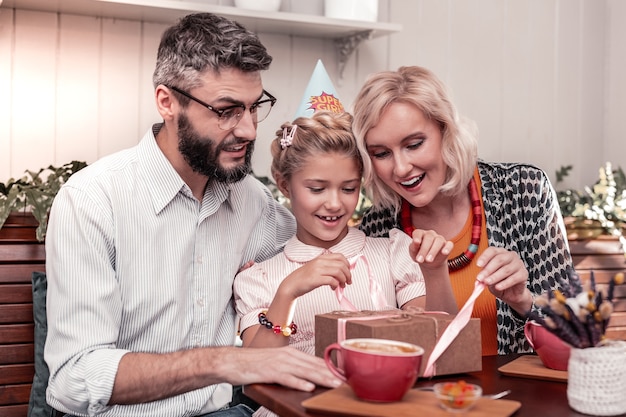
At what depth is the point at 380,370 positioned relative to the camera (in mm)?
1095

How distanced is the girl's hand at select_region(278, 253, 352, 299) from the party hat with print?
2.02 feet

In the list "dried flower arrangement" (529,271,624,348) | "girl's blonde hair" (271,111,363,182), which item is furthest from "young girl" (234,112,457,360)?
"dried flower arrangement" (529,271,624,348)

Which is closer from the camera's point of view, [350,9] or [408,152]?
[408,152]

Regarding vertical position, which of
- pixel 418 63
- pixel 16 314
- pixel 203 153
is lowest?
pixel 16 314

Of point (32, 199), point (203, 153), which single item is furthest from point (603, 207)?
point (32, 199)

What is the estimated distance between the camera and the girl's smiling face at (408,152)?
77.5 inches

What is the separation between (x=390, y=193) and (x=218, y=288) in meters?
0.59

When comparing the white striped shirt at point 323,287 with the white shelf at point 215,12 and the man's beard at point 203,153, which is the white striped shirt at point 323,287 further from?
the white shelf at point 215,12

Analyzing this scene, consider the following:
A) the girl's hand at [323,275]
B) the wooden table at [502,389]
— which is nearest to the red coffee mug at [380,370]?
the wooden table at [502,389]

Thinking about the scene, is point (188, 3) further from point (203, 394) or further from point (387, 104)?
point (203, 394)

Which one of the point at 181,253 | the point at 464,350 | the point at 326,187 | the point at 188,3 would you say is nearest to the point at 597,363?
the point at 464,350

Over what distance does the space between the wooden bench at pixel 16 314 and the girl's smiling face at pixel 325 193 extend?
0.96m

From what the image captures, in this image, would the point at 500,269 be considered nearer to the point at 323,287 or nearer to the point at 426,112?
the point at 323,287

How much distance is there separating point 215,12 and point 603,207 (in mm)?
1756
